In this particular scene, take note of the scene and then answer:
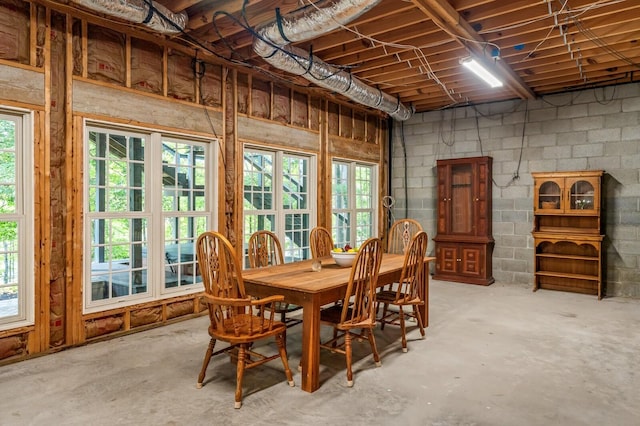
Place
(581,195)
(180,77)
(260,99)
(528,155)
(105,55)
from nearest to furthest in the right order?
1. (105,55)
2. (180,77)
3. (260,99)
4. (581,195)
5. (528,155)

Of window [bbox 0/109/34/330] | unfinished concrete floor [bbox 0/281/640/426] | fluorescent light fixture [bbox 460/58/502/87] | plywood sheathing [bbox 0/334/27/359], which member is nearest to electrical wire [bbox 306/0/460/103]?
fluorescent light fixture [bbox 460/58/502/87]

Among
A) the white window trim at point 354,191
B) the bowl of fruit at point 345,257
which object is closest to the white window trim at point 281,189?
the white window trim at point 354,191

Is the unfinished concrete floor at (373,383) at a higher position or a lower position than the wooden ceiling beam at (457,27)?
lower

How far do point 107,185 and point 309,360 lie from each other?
102 inches

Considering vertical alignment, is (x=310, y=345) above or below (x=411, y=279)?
below

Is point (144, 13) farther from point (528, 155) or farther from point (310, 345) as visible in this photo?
point (528, 155)

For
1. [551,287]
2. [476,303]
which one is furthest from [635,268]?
[476,303]

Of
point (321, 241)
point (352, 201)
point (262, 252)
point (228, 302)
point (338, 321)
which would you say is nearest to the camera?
point (228, 302)

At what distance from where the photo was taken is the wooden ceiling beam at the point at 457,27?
3.46 metres

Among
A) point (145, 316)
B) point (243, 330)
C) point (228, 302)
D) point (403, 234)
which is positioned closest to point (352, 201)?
point (403, 234)

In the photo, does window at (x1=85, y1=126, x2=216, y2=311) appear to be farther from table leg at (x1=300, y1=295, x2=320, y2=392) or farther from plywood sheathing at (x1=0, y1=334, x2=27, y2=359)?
table leg at (x1=300, y1=295, x2=320, y2=392)

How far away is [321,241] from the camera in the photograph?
4734mm

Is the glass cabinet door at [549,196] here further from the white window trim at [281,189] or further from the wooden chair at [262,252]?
the wooden chair at [262,252]

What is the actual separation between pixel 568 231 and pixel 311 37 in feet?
15.1
